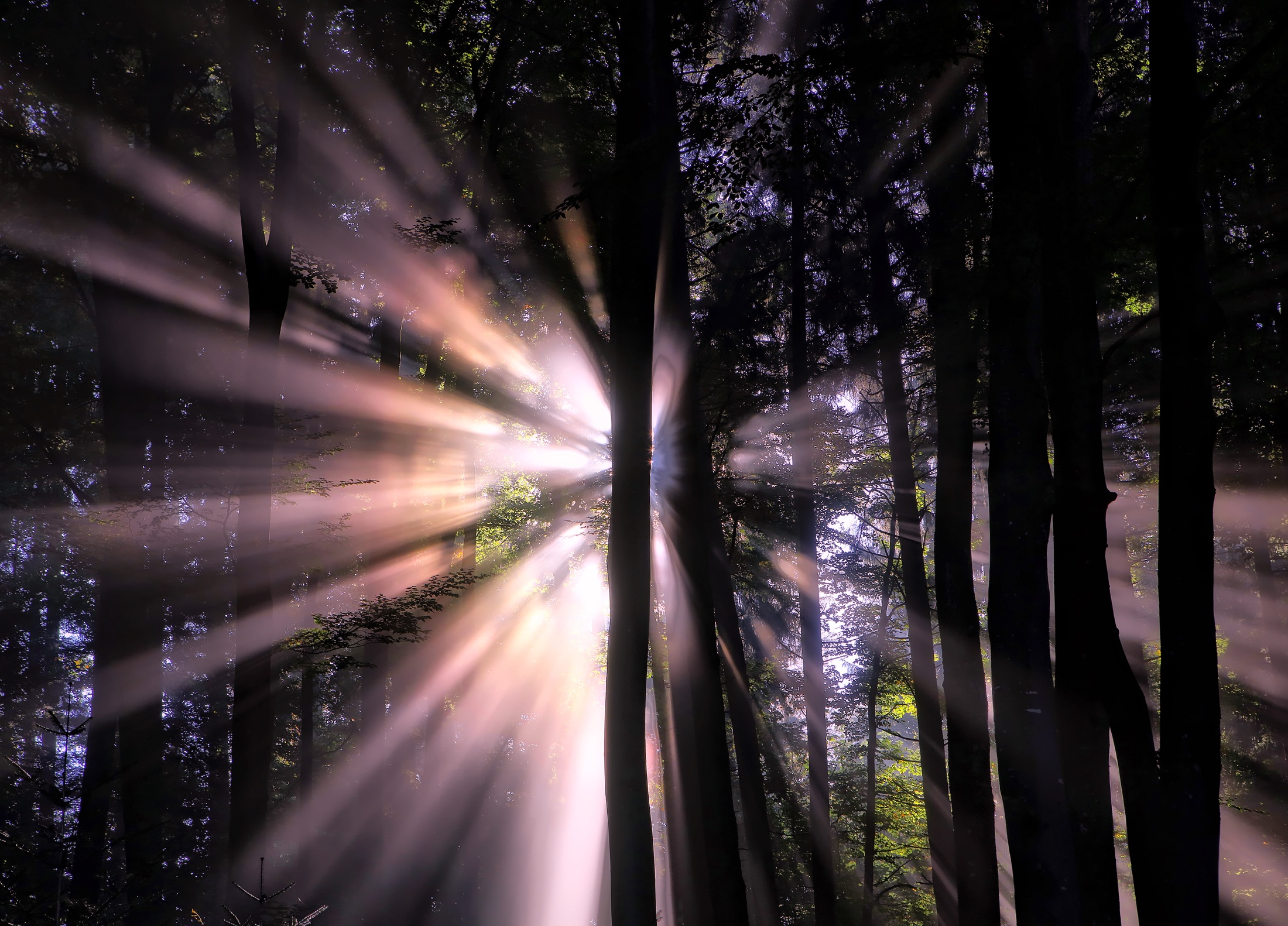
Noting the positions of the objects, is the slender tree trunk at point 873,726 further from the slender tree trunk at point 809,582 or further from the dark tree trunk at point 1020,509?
the dark tree trunk at point 1020,509

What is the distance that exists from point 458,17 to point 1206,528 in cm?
1100

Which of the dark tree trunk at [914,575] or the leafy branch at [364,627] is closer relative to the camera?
the leafy branch at [364,627]

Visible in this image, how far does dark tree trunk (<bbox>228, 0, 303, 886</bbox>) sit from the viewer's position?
7156 millimetres

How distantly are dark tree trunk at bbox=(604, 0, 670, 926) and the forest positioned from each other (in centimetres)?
4

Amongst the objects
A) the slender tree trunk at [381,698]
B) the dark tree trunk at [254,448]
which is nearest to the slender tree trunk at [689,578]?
the dark tree trunk at [254,448]

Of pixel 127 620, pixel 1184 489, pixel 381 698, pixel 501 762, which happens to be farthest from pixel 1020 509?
pixel 501 762

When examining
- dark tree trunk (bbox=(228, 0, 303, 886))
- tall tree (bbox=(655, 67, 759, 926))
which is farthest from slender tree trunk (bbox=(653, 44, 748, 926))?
dark tree trunk (bbox=(228, 0, 303, 886))

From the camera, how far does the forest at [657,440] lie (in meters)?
5.31

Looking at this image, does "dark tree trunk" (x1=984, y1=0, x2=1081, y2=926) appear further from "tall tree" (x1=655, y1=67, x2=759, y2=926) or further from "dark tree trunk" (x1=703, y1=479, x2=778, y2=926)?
"dark tree trunk" (x1=703, y1=479, x2=778, y2=926)

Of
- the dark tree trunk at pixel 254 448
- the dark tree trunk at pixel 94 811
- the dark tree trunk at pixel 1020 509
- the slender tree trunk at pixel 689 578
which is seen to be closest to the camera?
the dark tree trunk at pixel 1020 509

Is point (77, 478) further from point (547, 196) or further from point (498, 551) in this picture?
point (547, 196)

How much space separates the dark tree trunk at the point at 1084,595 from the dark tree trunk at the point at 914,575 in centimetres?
366

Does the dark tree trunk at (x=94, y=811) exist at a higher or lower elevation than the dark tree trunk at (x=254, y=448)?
lower

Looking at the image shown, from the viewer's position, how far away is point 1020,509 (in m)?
5.23
